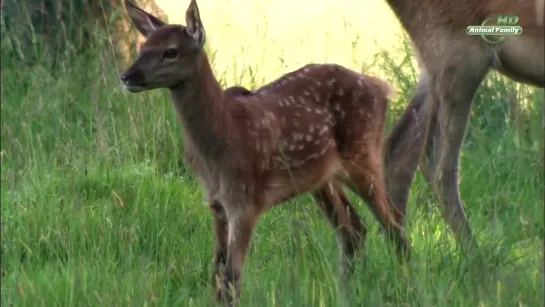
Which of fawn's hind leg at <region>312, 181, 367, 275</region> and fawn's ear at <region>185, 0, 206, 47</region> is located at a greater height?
fawn's ear at <region>185, 0, 206, 47</region>

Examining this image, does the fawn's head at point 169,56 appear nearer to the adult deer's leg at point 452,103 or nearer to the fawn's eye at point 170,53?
the fawn's eye at point 170,53

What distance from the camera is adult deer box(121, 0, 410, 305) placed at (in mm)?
5250

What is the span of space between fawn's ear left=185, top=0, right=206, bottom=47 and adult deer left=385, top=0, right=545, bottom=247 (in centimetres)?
99

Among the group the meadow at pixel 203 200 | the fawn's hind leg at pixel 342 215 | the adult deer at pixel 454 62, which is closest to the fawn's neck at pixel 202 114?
the meadow at pixel 203 200

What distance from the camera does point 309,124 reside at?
5738 millimetres

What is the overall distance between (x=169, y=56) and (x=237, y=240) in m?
0.90

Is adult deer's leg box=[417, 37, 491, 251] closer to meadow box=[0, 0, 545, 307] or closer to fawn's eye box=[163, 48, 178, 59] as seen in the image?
meadow box=[0, 0, 545, 307]

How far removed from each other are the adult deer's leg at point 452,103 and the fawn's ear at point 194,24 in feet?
3.52

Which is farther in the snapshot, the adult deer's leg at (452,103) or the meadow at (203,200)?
the adult deer's leg at (452,103)

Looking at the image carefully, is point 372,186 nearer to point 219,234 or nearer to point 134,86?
point 219,234

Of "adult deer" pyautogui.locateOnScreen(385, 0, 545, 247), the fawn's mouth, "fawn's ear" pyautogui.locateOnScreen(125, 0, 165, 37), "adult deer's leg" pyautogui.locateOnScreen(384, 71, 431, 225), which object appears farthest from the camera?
"adult deer's leg" pyautogui.locateOnScreen(384, 71, 431, 225)

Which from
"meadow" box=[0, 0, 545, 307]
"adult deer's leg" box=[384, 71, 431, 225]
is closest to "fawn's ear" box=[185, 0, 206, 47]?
"meadow" box=[0, 0, 545, 307]

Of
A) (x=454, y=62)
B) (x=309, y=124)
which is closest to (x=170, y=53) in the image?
(x=309, y=124)

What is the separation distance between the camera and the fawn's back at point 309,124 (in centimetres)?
552
